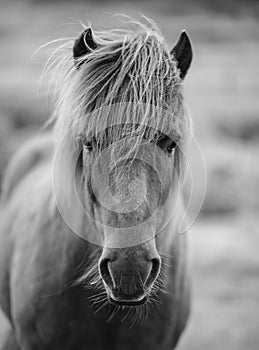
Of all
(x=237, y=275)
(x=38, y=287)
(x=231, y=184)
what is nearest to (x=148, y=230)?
(x=38, y=287)

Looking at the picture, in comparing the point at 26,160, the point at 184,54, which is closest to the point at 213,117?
the point at 26,160

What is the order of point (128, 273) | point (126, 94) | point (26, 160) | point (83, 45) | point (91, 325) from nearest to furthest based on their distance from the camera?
1. point (128, 273)
2. point (126, 94)
3. point (83, 45)
4. point (91, 325)
5. point (26, 160)

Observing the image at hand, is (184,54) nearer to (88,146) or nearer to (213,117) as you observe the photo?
(88,146)

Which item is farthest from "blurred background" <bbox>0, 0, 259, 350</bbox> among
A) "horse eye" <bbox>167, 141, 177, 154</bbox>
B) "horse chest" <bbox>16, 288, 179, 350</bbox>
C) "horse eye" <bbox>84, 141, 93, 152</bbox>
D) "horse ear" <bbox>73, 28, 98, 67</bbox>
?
"horse chest" <bbox>16, 288, 179, 350</bbox>

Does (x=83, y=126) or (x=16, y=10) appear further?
(x=16, y=10)

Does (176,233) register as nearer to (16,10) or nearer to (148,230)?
(148,230)

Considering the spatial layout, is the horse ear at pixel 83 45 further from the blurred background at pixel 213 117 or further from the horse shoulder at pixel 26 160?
the horse shoulder at pixel 26 160

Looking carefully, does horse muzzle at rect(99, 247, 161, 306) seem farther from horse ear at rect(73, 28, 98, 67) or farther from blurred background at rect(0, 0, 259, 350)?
blurred background at rect(0, 0, 259, 350)

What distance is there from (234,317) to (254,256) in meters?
1.59

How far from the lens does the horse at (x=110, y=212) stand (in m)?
1.91

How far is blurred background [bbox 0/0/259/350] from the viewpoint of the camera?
557 cm

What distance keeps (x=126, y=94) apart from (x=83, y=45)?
0.31m

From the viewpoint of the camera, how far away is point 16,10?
1981 cm

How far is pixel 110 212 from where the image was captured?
6.35 ft
